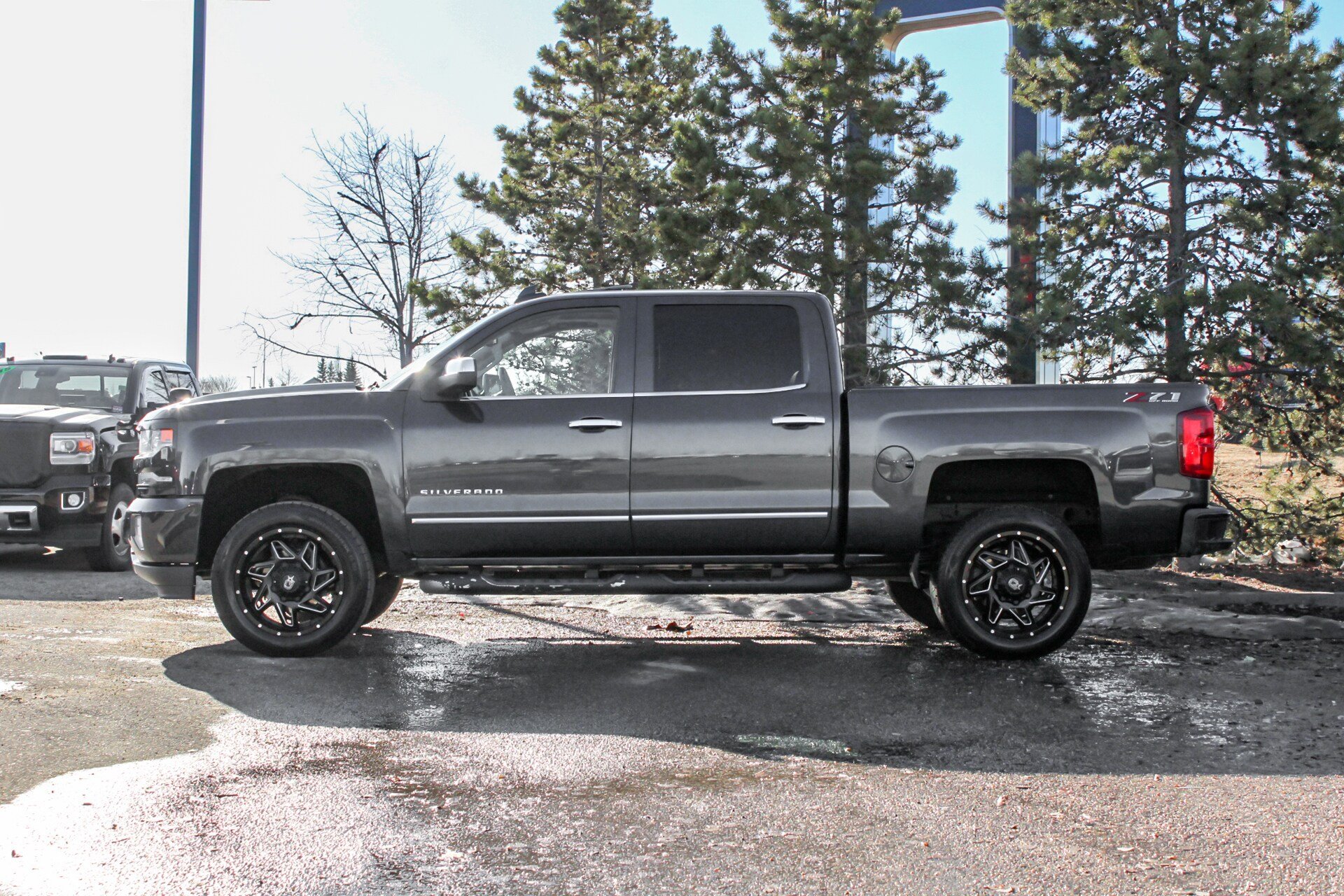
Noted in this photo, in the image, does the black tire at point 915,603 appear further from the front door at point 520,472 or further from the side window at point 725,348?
the front door at point 520,472

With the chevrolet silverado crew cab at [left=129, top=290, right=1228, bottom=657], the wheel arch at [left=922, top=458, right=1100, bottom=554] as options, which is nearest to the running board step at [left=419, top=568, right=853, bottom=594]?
the chevrolet silverado crew cab at [left=129, top=290, right=1228, bottom=657]

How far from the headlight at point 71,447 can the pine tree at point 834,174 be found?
6847mm

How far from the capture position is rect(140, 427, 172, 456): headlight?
7.08 metres

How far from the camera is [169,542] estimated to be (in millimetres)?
6984

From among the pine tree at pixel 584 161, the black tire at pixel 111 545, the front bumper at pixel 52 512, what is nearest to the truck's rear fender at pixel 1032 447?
the black tire at pixel 111 545

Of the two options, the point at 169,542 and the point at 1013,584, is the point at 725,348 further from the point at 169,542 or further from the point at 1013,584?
the point at 169,542

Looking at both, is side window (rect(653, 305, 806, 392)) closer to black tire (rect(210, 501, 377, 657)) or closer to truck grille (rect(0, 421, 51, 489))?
black tire (rect(210, 501, 377, 657))

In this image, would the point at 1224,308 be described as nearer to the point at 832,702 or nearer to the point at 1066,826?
the point at 832,702

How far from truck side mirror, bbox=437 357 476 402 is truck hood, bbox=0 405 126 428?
5.88 meters

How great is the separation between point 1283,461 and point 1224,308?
255cm

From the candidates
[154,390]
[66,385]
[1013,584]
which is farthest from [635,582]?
[66,385]

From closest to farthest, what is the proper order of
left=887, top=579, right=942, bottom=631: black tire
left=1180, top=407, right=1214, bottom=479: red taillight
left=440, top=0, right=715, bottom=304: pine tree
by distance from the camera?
1. left=1180, top=407, right=1214, bottom=479: red taillight
2. left=887, top=579, right=942, bottom=631: black tire
3. left=440, top=0, right=715, bottom=304: pine tree

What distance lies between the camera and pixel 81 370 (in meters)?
12.4

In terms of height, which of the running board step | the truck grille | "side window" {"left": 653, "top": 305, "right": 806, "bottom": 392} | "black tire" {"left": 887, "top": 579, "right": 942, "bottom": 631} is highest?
"side window" {"left": 653, "top": 305, "right": 806, "bottom": 392}
